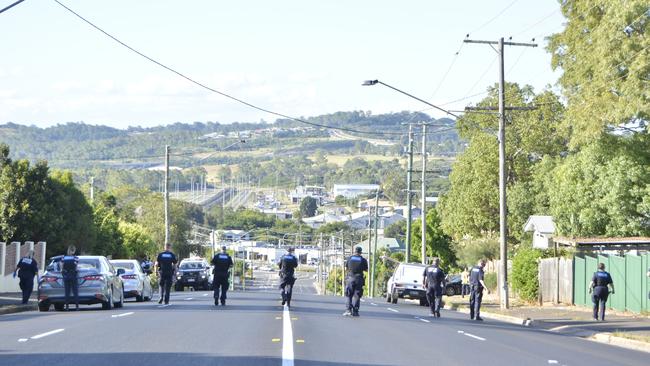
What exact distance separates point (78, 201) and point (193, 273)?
8.29m

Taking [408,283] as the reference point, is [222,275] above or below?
above

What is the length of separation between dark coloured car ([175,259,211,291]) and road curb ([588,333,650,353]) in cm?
3697

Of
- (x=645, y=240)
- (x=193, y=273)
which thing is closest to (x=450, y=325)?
(x=645, y=240)

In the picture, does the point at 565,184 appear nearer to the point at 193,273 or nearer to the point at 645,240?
the point at 645,240

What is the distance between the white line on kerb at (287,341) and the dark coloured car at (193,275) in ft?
113

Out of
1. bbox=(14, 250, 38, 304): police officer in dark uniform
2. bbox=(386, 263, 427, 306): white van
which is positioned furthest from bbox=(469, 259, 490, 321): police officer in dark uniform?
bbox=(386, 263, 427, 306): white van

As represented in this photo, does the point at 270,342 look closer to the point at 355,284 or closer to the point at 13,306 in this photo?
the point at 355,284

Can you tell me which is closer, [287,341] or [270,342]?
[270,342]

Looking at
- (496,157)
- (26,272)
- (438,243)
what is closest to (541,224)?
(496,157)

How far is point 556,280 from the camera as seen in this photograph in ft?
155

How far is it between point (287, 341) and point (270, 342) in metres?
0.37

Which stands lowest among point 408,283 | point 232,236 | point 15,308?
point 15,308

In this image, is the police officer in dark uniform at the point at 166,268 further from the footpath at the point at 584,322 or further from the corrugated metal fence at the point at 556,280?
the corrugated metal fence at the point at 556,280

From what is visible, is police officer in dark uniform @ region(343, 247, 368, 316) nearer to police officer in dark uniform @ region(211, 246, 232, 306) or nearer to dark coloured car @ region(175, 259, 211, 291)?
police officer in dark uniform @ region(211, 246, 232, 306)
